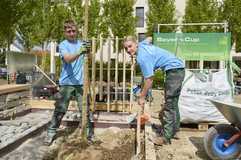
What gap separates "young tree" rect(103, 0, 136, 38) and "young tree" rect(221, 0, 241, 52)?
5996 millimetres

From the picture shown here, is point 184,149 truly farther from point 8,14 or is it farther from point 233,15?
point 233,15

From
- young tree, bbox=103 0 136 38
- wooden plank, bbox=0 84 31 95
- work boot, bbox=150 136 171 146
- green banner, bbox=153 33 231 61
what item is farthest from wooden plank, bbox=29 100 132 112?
young tree, bbox=103 0 136 38

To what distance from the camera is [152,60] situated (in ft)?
19.6

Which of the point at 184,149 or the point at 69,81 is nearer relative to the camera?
the point at 69,81

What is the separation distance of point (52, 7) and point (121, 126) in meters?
18.1

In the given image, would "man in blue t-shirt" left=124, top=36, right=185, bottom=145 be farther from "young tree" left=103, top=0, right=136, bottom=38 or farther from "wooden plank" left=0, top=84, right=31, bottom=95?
"young tree" left=103, top=0, right=136, bottom=38

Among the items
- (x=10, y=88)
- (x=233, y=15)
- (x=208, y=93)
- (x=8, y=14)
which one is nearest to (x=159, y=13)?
(x=233, y=15)

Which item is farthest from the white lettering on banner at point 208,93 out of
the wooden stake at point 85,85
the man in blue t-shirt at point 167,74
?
the wooden stake at point 85,85

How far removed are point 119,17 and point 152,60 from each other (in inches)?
840

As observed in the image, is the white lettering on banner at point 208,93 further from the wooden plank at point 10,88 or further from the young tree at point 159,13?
the young tree at point 159,13

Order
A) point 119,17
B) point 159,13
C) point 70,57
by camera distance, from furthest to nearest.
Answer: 1. point 159,13
2. point 119,17
3. point 70,57

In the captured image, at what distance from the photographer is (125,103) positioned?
9.52m

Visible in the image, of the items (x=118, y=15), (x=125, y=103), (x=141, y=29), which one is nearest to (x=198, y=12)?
(x=118, y=15)

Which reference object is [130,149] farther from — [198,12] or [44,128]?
[198,12]
